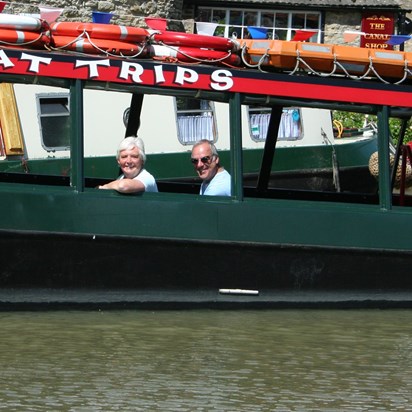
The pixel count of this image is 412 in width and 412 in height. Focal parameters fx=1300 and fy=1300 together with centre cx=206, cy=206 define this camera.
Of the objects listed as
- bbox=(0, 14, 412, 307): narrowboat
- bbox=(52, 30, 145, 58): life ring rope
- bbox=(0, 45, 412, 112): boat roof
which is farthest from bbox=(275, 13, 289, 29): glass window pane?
bbox=(52, 30, 145, 58): life ring rope

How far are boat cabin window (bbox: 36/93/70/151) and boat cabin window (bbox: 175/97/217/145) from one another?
140 centimetres

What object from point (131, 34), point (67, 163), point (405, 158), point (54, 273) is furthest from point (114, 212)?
point (67, 163)

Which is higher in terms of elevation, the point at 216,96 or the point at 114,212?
the point at 216,96

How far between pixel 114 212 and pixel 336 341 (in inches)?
71.6

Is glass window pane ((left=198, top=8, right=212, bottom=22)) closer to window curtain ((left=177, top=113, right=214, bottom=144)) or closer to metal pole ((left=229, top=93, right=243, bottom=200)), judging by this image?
window curtain ((left=177, top=113, right=214, bottom=144))

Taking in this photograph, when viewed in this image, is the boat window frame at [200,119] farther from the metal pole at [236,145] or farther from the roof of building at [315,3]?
the roof of building at [315,3]

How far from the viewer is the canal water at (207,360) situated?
23.9 feet

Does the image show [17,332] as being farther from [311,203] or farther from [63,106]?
[63,106]

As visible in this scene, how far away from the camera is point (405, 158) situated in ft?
35.6

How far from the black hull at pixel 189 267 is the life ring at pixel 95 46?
53.5 inches

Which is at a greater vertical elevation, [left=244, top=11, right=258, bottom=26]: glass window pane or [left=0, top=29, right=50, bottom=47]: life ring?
[left=244, top=11, right=258, bottom=26]: glass window pane

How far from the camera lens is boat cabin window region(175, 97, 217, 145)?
14.8 m

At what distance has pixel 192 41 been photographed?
9703 millimetres

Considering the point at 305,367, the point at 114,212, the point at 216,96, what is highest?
the point at 216,96
